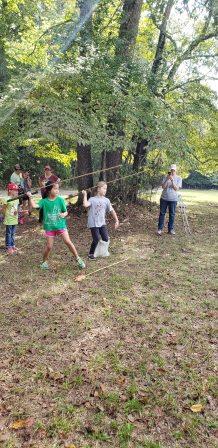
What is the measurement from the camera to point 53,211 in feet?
23.7

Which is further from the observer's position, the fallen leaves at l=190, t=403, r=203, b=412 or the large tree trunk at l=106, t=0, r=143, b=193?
the large tree trunk at l=106, t=0, r=143, b=193

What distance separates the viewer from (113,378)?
13.5 ft

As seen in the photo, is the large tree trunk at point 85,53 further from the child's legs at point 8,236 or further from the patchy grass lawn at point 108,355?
the patchy grass lawn at point 108,355

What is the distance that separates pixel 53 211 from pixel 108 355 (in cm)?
339

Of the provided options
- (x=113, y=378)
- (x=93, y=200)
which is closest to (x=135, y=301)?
(x=113, y=378)

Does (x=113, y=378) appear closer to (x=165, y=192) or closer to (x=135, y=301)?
(x=135, y=301)

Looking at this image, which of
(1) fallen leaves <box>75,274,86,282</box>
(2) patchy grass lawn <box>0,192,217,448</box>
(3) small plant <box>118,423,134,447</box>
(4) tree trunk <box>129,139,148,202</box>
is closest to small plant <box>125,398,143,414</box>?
(2) patchy grass lawn <box>0,192,217,448</box>

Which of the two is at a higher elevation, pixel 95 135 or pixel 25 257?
pixel 95 135

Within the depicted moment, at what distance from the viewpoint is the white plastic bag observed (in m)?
8.31

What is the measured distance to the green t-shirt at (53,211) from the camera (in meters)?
7.22

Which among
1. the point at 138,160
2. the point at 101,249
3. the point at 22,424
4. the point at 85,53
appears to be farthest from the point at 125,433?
the point at 138,160

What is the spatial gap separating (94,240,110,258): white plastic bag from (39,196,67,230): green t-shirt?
1.27 metres

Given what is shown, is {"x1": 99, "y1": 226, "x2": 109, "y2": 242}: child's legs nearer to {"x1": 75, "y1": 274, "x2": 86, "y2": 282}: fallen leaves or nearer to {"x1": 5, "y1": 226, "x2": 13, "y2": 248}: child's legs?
{"x1": 75, "y1": 274, "x2": 86, "y2": 282}: fallen leaves

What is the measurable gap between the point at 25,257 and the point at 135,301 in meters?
3.32
